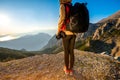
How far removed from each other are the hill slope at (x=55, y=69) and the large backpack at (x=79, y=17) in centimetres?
338

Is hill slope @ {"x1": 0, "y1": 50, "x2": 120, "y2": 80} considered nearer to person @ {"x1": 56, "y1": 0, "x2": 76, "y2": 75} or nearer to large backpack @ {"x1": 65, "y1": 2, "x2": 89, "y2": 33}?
person @ {"x1": 56, "y1": 0, "x2": 76, "y2": 75}

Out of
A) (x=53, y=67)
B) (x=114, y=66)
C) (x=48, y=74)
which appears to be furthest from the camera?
(x=114, y=66)

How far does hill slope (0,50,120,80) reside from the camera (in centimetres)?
1458

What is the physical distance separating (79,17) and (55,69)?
18.4 feet

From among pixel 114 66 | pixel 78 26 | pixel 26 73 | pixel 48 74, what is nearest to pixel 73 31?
pixel 78 26

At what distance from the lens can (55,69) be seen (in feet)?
51.9

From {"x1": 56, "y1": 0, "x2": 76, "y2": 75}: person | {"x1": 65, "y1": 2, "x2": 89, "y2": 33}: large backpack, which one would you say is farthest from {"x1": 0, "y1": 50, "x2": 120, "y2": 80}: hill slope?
{"x1": 65, "y1": 2, "x2": 89, "y2": 33}: large backpack

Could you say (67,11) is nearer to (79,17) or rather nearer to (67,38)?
(79,17)

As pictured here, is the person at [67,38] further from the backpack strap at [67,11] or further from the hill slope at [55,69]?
the hill slope at [55,69]

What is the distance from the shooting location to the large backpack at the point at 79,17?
11.1 m

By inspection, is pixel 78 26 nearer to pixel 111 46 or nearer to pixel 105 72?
pixel 105 72

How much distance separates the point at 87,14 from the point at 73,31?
0.96 m

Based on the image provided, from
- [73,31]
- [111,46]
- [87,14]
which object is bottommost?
[111,46]

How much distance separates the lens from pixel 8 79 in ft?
48.5
